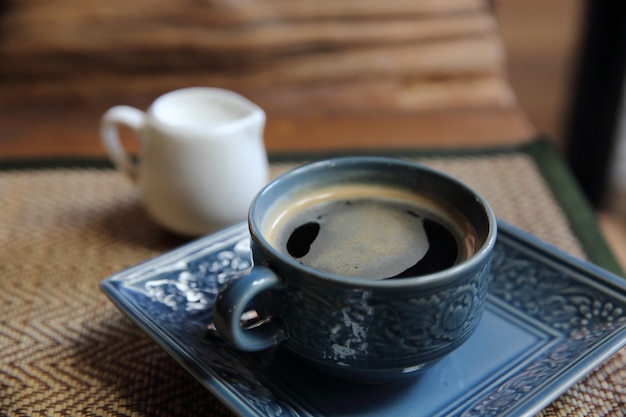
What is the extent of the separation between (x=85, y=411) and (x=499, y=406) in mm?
291

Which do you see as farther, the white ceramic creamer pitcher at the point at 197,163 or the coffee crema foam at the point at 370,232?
the white ceramic creamer pitcher at the point at 197,163

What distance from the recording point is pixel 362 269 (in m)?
0.49

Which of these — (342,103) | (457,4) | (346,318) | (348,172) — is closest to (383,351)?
(346,318)

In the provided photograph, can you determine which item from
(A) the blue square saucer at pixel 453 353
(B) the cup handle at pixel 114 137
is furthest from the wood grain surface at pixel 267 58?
(A) the blue square saucer at pixel 453 353

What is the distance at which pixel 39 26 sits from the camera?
1098 mm

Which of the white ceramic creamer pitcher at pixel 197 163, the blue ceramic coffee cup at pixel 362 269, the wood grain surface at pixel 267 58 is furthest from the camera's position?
the wood grain surface at pixel 267 58

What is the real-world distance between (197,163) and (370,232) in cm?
25

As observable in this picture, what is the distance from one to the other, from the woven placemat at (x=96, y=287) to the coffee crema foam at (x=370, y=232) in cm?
13

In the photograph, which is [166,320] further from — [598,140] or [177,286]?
[598,140]

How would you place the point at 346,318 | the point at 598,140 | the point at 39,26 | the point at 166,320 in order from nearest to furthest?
the point at 346,318
the point at 166,320
the point at 39,26
the point at 598,140

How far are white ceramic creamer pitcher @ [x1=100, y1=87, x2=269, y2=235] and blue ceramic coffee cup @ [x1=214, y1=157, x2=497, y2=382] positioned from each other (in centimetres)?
19

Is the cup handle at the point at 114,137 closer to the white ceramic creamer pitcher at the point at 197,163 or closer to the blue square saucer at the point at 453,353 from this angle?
the white ceramic creamer pitcher at the point at 197,163

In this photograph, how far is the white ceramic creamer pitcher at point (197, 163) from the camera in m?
0.72

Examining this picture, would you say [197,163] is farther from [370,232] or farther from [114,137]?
[370,232]
